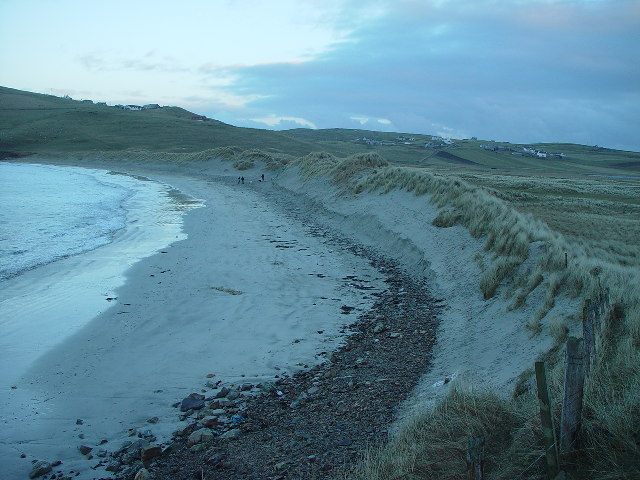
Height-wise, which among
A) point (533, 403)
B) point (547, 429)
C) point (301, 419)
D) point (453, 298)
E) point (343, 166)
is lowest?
point (301, 419)

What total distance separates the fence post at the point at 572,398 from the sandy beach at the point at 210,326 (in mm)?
2146

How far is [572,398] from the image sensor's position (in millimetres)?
3455

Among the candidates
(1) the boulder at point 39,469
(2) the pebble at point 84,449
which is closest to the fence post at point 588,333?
(2) the pebble at point 84,449

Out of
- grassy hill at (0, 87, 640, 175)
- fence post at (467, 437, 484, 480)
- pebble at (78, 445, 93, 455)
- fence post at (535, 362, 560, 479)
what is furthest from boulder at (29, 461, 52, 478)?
grassy hill at (0, 87, 640, 175)

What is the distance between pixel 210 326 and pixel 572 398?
257 inches

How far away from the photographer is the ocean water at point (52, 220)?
572 inches

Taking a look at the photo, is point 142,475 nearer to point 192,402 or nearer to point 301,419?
point 192,402

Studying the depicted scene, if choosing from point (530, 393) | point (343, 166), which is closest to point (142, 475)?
point (530, 393)

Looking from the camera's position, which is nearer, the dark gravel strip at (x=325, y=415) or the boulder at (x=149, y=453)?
the dark gravel strip at (x=325, y=415)

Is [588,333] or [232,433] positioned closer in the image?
[588,333]

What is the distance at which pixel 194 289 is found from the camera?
11.0 metres

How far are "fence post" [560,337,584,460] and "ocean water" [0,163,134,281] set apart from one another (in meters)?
12.0

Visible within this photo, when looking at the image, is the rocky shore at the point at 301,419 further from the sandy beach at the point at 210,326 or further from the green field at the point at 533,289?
the green field at the point at 533,289

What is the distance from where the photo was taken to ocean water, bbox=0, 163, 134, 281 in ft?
47.7
